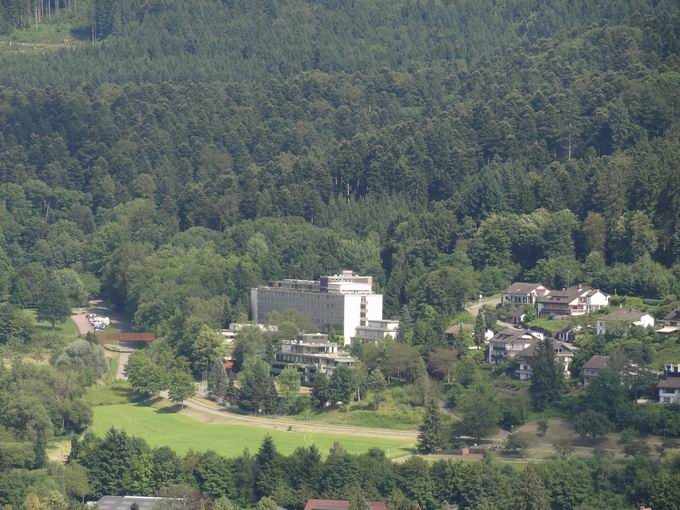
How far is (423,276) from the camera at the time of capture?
10544 cm

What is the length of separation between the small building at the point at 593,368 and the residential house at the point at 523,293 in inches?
513

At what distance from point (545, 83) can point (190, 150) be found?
3002 cm

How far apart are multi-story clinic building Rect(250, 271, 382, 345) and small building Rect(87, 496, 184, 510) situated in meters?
26.4

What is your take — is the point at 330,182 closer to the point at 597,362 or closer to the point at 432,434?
the point at 597,362

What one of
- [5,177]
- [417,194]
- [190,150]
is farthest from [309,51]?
[417,194]

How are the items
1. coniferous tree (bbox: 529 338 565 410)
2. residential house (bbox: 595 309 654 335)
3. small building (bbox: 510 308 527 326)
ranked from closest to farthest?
coniferous tree (bbox: 529 338 565 410)
residential house (bbox: 595 309 654 335)
small building (bbox: 510 308 527 326)

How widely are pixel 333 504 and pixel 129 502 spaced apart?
786 centimetres

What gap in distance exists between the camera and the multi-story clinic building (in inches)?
4097

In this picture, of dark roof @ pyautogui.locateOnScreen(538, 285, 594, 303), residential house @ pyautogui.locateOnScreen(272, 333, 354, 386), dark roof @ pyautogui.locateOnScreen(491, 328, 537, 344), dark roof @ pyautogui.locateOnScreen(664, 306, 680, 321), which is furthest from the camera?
dark roof @ pyautogui.locateOnScreen(538, 285, 594, 303)

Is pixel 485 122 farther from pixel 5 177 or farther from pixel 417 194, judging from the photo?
pixel 5 177

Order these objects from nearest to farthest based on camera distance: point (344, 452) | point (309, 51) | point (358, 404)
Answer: point (344, 452)
point (358, 404)
point (309, 51)

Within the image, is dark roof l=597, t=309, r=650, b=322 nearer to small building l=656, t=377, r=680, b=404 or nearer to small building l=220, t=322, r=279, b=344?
small building l=656, t=377, r=680, b=404

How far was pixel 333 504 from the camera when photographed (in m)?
75.7

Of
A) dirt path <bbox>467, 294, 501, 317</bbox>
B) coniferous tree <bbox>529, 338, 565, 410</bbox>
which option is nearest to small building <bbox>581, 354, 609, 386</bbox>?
coniferous tree <bbox>529, 338, 565, 410</bbox>
